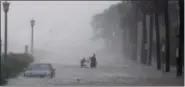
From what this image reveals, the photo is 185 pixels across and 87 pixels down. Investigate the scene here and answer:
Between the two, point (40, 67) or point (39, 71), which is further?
point (40, 67)

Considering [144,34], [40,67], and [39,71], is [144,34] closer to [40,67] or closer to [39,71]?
[40,67]

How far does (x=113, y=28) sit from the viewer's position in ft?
395

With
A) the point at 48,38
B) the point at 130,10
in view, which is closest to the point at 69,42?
the point at 48,38

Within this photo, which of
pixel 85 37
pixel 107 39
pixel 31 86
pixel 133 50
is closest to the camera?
pixel 31 86

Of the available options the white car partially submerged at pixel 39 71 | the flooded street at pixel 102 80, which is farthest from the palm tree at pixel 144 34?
the white car partially submerged at pixel 39 71

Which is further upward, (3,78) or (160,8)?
(160,8)

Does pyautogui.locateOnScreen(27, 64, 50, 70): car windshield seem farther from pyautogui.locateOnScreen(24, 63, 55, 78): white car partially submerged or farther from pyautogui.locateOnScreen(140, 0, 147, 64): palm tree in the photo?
pyautogui.locateOnScreen(140, 0, 147, 64): palm tree

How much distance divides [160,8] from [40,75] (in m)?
14.9

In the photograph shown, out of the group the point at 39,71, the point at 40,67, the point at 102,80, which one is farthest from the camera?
the point at 40,67

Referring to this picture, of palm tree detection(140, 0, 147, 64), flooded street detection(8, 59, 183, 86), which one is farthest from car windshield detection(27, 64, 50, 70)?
palm tree detection(140, 0, 147, 64)

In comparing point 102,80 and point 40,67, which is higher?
point 40,67

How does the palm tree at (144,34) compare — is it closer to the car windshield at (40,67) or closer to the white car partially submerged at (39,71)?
the car windshield at (40,67)

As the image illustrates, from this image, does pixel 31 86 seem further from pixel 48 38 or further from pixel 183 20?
pixel 48 38

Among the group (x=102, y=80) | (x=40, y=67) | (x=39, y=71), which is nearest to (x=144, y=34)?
(x=40, y=67)
